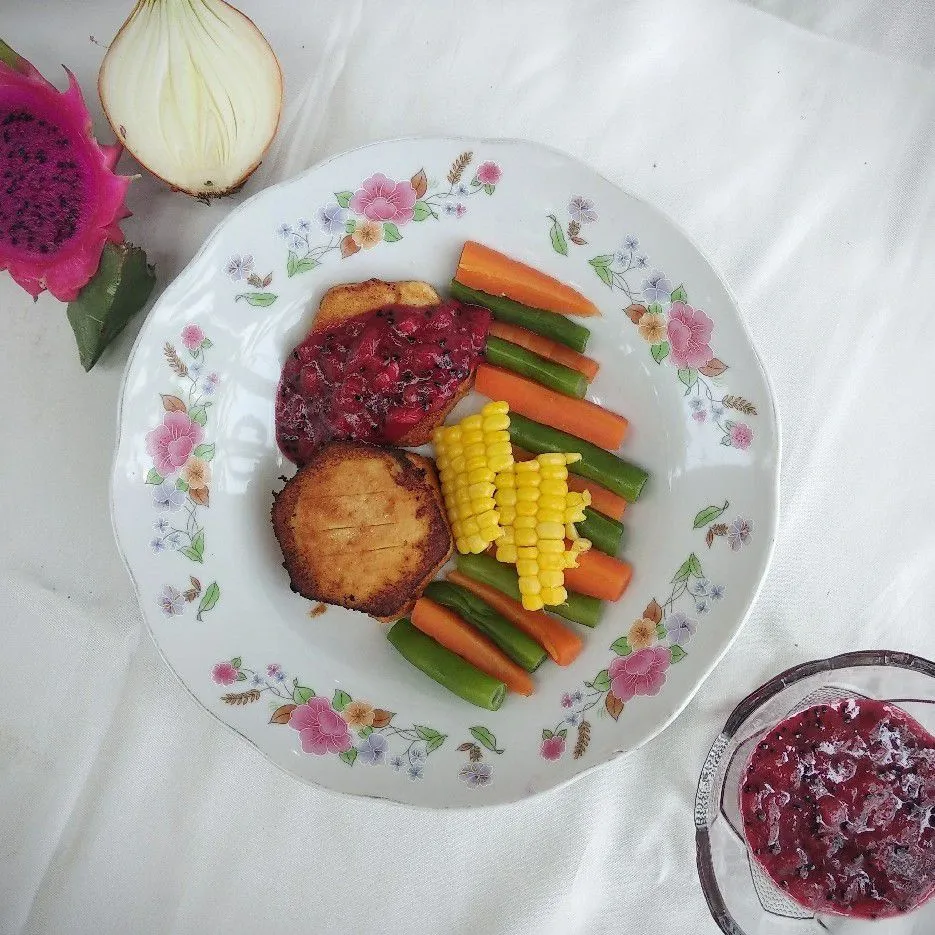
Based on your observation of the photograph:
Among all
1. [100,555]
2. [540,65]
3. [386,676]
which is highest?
[540,65]

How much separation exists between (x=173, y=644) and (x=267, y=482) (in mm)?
562

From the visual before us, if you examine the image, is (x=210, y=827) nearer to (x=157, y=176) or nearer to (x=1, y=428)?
(x=1, y=428)

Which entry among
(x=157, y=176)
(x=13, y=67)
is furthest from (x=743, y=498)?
(x=13, y=67)

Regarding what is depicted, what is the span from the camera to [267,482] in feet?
8.32

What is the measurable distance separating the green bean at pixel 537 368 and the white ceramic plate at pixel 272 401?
10 cm

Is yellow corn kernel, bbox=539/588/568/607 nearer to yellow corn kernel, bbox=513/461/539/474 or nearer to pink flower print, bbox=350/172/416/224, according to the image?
yellow corn kernel, bbox=513/461/539/474

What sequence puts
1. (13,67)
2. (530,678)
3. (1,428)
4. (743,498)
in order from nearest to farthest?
(13,67), (743,498), (530,678), (1,428)

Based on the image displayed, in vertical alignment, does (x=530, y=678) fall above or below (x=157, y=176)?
below

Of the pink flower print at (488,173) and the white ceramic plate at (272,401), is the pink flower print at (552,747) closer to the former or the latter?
the white ceramic plate at (272,401)

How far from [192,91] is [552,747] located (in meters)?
2.12

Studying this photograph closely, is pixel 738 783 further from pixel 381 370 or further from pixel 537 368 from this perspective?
pixel 381 370

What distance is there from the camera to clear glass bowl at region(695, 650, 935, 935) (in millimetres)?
2203

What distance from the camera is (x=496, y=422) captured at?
2.37 metres

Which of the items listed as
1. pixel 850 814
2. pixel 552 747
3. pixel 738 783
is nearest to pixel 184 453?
pixel 552 747
